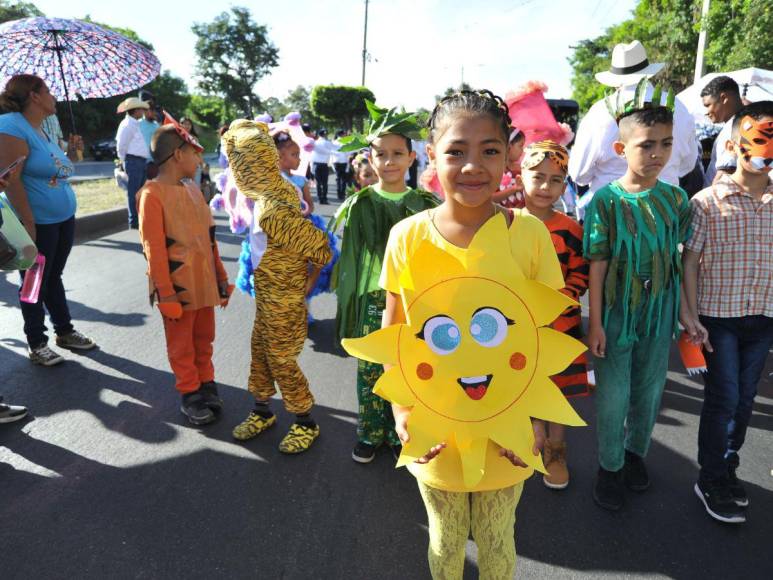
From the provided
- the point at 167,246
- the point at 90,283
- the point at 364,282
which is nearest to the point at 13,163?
the point at 167,246

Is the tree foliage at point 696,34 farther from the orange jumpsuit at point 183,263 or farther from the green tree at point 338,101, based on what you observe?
the green tree at point 338,101

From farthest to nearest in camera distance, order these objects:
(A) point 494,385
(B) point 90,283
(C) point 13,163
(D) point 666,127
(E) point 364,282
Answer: (B) point 90,283, (C) point 13,163, (E) point 364,282, (D) point 666,127, (A) point 494,385

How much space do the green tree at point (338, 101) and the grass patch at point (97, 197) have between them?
1010 inches

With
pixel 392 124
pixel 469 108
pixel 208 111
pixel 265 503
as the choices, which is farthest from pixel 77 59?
pixel 208 111

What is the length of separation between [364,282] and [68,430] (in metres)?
2.05

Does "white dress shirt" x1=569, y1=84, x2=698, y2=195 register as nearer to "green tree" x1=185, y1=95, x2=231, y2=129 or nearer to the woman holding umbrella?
the woman holding umbrella

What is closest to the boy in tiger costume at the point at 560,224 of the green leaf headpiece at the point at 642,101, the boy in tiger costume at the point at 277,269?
the green leaf headpiece at the point at 642,101

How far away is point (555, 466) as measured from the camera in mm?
2572

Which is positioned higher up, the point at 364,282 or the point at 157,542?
the point at 364,282

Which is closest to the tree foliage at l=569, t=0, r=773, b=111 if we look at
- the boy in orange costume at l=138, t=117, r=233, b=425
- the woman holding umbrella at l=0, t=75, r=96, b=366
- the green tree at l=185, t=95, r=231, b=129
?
the boy in orange costume at l=138, t=117, r=233, b=425

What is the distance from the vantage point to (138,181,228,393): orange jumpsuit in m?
2.78

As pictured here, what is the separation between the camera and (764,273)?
2156 millimetres

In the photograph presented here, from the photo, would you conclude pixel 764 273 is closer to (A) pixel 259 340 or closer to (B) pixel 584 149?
(B) pixel 584 149

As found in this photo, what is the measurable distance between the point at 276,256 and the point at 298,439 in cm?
105
